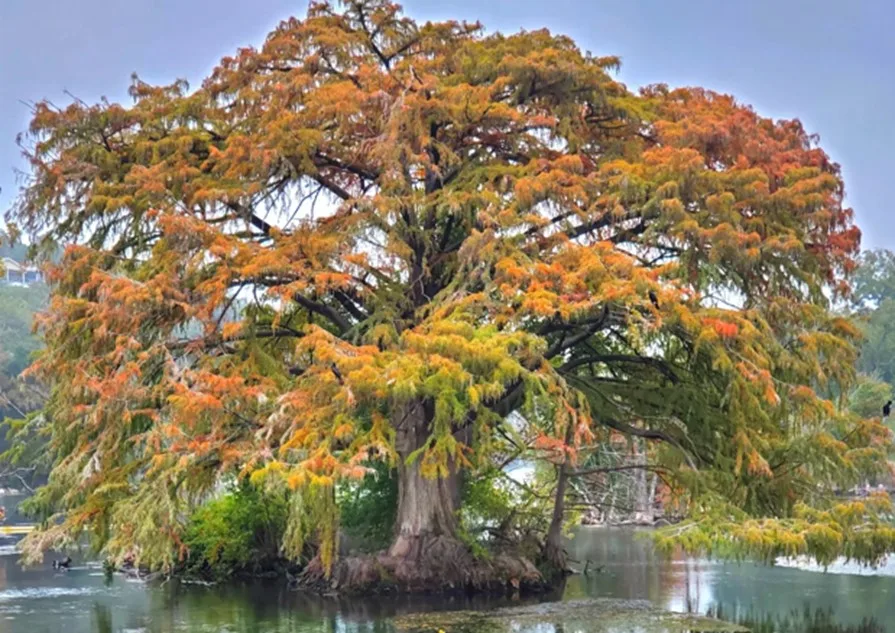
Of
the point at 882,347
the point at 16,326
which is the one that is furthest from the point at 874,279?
the point at 16,326

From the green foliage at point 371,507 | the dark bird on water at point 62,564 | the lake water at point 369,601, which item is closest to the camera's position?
the lake water at point 369,601

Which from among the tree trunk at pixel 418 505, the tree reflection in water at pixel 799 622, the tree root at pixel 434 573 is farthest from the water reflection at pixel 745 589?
the tree trunk at pixel 418 505

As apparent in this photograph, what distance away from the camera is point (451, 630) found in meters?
12.8

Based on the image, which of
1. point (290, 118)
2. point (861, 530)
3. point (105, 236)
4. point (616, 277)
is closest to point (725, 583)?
point (861, 530)

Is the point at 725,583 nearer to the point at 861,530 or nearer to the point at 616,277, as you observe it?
the point at 861,530

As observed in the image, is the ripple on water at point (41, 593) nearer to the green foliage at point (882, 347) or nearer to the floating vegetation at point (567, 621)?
the floating vegetation at point (567, 621)

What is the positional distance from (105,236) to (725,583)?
10.9 m

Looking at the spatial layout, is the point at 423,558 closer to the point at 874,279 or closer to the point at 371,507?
the point at 371,507

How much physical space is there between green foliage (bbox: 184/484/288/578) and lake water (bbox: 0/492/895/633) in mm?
992

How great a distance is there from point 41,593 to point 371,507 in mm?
5080

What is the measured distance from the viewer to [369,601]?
1595cm

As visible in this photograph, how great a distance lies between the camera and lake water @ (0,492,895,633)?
13.7 metres

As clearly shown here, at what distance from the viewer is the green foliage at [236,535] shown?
1964 cm

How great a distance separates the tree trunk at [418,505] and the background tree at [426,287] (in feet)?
0.15
